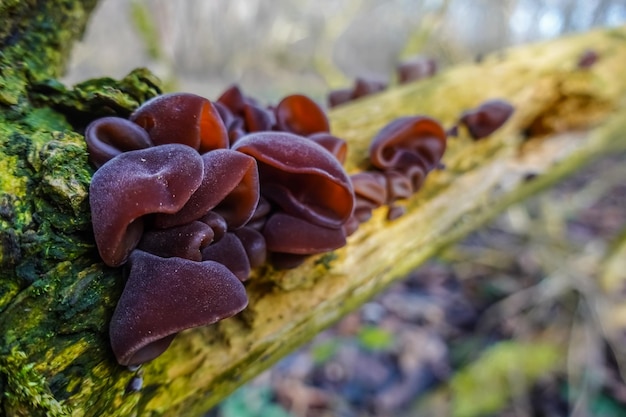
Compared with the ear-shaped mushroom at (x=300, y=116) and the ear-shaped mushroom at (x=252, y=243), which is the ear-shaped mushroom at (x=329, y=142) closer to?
the ear-shaped mushroom at (x=300, y=116)

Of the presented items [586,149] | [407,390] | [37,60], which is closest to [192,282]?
[37,60]

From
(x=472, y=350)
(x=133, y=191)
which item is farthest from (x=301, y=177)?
(x=472, y=350)

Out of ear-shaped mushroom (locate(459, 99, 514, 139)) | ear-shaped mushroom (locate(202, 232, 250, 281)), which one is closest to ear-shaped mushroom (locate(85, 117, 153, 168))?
ear-shaped mushroom (locate(202, 232, 250, 281))

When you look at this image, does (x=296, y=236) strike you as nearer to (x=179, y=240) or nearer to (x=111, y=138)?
(x=179, y=240)

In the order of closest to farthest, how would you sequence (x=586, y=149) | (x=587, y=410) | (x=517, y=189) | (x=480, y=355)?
(x=517, y=189), (x=586, y=149), (x=587, y=410), (x=480, y=355)

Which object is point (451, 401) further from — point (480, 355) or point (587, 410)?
point (587, 410)
